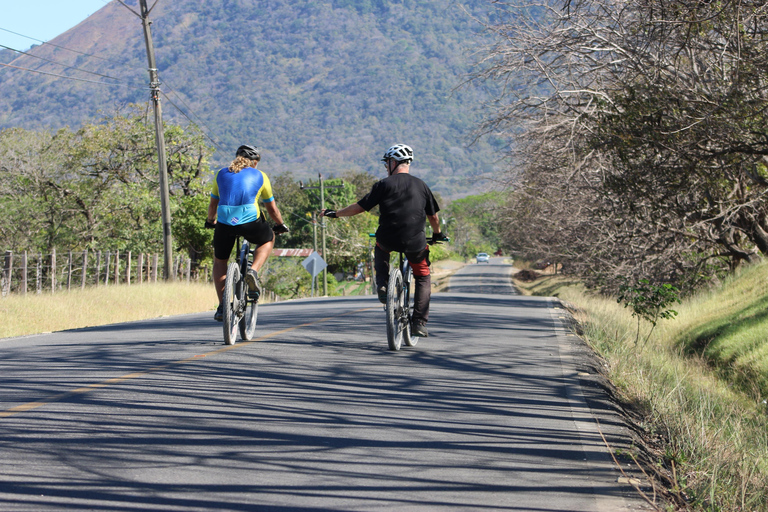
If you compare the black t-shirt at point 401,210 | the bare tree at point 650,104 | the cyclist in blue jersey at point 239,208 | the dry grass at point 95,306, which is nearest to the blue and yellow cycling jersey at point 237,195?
the cyclist in blue jersey at point 239,208

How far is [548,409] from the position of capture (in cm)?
665

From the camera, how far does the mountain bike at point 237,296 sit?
9570 millimetres

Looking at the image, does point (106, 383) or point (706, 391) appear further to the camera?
point (706, 391)

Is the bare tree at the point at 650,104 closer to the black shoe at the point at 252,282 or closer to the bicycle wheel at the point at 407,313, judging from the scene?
the bicycle wheel at the point at 407,313

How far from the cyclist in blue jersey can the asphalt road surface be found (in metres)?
0.99

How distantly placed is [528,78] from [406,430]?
13317 mm

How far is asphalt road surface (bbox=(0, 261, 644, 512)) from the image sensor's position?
168 inches

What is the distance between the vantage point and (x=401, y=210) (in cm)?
959

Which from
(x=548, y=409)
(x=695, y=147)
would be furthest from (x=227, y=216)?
(x=695, y=147)

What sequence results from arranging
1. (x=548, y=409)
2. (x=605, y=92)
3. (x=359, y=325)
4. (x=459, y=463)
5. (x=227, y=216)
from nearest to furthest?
(x=459, y=463) → (x=548, y=409) → (x=227, y=216) → (x=359, y=325) → (x=605, y=92)

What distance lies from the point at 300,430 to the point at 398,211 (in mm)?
4363

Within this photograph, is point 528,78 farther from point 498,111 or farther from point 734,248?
point 734,248

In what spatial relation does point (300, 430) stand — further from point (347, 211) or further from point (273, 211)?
point (273, 211)

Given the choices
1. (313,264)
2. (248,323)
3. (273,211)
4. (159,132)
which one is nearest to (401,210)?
(273,211)
